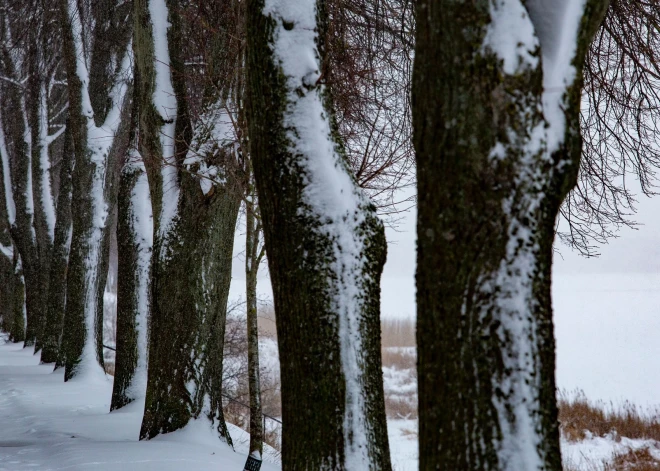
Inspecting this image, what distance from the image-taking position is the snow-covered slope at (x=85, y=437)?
16.7 feet

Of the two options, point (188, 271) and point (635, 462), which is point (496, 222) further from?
point (635, 462)

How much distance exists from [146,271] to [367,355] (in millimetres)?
5572

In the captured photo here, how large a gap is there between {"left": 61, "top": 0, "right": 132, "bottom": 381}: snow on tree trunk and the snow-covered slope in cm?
63

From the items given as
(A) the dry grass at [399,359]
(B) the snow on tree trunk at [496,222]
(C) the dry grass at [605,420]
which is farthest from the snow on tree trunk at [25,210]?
(B) the snow on tree trunk at [496,222]

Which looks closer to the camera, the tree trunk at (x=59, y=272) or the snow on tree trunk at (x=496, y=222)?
the snow on tree trunk at (x=496, y=222)

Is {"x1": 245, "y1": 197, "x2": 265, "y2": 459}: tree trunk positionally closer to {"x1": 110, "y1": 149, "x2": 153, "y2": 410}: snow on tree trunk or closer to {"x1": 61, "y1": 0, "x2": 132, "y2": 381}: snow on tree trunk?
{"x1": 110, "y1": 149, "x2": 153, "y2": 410}: snow on tree trunk

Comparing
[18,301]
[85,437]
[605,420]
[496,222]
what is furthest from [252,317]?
[18,301]

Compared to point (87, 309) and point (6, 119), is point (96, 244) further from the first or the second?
point (6, 119)

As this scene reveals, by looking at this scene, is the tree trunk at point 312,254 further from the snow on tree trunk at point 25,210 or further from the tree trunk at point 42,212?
the snow on tree trunk at point 25,210

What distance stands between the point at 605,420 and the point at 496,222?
12033 mm

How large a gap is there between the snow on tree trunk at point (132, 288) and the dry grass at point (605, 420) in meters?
8.34

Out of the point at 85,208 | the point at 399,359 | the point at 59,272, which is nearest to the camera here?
the point at 85,208

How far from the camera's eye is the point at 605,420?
12609mm

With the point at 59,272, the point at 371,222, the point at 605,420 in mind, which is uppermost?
the point at 59,272
